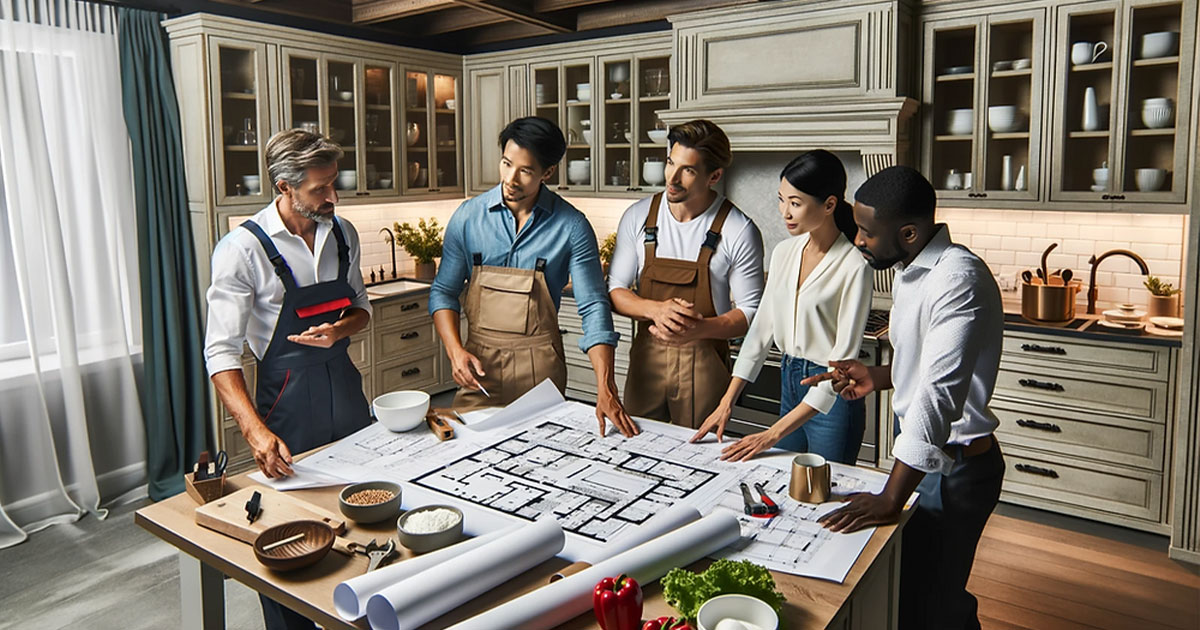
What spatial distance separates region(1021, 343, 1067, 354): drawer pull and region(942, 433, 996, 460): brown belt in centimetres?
240

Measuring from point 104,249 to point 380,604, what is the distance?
4.08 metres

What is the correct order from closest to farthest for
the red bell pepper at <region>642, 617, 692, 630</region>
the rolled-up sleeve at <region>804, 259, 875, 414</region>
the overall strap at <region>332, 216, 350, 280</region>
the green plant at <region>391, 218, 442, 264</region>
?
the red bell pepper at <region>642, 617, 692, 630</region> → the rolled-up sleeve at <region>804, 259, 875, 414</region> → the overall strap at <region>332, 216, 350, 280</region> → the green plant at <region>391, 218, 442, 264</region>

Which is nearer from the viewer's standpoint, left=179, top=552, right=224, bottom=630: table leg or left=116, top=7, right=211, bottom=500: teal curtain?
left=179, top=552, right=224, bottom=630: table leg

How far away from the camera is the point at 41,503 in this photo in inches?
174

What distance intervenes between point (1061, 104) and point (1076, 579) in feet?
7.80

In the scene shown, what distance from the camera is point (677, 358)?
322 centimetres

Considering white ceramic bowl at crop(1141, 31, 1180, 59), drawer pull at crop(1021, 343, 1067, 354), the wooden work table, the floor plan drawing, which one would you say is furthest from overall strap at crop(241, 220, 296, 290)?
white ceramic bowl at crop(1141, 31, 1180, 59)

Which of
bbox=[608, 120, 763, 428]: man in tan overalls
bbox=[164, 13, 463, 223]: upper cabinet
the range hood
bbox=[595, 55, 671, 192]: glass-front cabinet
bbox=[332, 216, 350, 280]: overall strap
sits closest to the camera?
bbox=[332, 216, 350, 280]: overall strap

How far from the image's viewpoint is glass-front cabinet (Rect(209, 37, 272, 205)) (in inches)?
193

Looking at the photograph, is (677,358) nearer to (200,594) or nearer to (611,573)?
(611,573)

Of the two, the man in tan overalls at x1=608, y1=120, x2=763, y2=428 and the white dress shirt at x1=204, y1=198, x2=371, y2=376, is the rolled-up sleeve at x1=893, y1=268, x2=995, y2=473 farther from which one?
the white dress shirt at x1=204, y1=198, x2=371, y2=376

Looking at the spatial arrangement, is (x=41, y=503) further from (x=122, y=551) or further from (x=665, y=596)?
(x=665, y=596)

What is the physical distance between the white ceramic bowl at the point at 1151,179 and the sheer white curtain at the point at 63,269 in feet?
17.6

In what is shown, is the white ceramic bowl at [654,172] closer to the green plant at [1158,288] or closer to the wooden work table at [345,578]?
the green plant at [1158,288]
